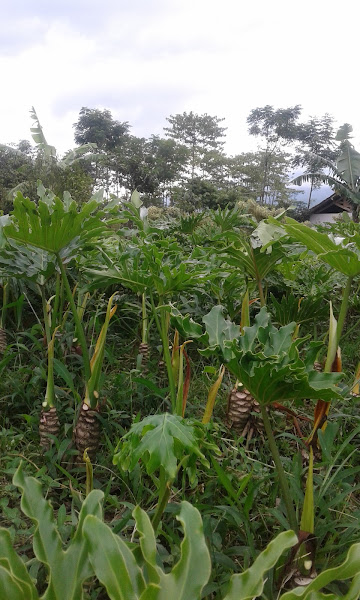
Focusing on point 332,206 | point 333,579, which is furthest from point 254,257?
point 332,206

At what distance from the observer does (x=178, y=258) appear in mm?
1631

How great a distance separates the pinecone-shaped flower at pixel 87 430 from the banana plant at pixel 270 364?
595 mm

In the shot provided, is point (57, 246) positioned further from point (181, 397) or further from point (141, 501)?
point (141, 501)

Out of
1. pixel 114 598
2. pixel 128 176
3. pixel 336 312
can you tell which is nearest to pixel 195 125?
pixel 128 176

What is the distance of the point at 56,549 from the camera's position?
690 millimetres

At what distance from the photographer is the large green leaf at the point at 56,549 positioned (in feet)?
2.13

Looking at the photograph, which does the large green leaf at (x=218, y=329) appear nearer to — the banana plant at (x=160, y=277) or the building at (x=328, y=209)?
the banana plant at (x=160, y=277)

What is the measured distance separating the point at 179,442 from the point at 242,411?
656 mm

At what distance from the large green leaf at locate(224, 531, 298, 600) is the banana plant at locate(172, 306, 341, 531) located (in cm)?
32

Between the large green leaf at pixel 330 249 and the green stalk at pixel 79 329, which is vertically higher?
the large green leaf at pixel 330 249

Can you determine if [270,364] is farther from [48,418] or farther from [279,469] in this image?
[48,418]

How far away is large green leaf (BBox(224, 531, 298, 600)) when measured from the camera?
596 mm

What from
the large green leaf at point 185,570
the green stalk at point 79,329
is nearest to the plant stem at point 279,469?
the large green leaf at point 185,570

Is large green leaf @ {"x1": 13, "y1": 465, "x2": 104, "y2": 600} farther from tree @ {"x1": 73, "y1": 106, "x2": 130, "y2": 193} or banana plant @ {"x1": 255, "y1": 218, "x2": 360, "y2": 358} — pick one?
tree @ {"x1": 73, "y1": 106, "x2": 130, "y2": 193}
